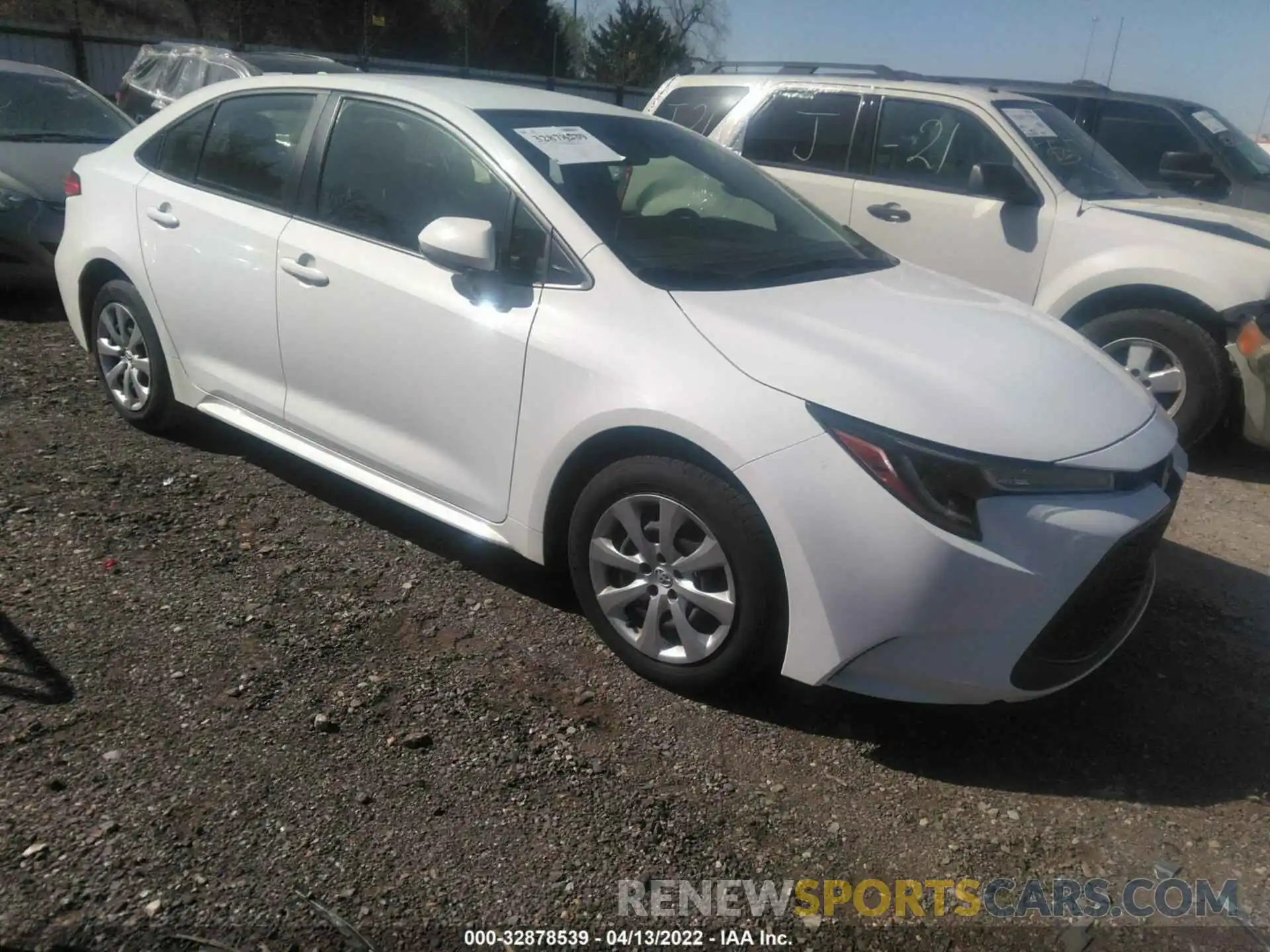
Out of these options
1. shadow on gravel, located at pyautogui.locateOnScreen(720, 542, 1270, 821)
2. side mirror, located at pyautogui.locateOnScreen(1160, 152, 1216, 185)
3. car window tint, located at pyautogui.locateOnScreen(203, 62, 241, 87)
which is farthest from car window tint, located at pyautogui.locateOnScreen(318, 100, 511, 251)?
car window tint, located at pyautogui.locateOnScreen(203, 62, 241, 87)

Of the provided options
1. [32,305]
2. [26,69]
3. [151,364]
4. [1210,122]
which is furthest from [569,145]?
[1210,122]

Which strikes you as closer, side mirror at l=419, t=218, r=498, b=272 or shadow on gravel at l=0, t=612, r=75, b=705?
shadow on gravel at l=0, t=612, r=75, b=705

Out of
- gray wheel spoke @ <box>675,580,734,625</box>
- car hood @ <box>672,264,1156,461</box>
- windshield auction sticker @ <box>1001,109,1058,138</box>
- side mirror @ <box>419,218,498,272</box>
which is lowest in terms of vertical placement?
gray wheel spoke @ <box>675,580,734,625</box>

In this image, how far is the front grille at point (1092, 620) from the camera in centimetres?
264

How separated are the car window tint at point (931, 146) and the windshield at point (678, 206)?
7.61 ft

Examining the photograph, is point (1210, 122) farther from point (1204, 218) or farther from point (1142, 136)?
point (1204, 218)

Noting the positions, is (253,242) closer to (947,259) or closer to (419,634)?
→ (419,634)

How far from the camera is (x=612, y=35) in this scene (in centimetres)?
4225

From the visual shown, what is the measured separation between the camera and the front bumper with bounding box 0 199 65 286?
22.0 ft

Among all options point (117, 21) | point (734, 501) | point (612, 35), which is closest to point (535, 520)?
point (734, 501)

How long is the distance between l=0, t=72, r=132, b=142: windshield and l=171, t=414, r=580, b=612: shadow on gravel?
4.21m

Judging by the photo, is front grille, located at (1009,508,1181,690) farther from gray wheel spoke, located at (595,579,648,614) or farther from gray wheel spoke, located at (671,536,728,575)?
gray wheel spoke, located at (595,579,648,614)

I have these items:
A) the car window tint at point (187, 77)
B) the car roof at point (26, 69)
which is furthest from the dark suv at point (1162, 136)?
the car window tint at point (187, 77)

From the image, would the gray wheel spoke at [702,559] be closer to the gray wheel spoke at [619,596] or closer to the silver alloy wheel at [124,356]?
the gray wheel spoke at [619,596]
